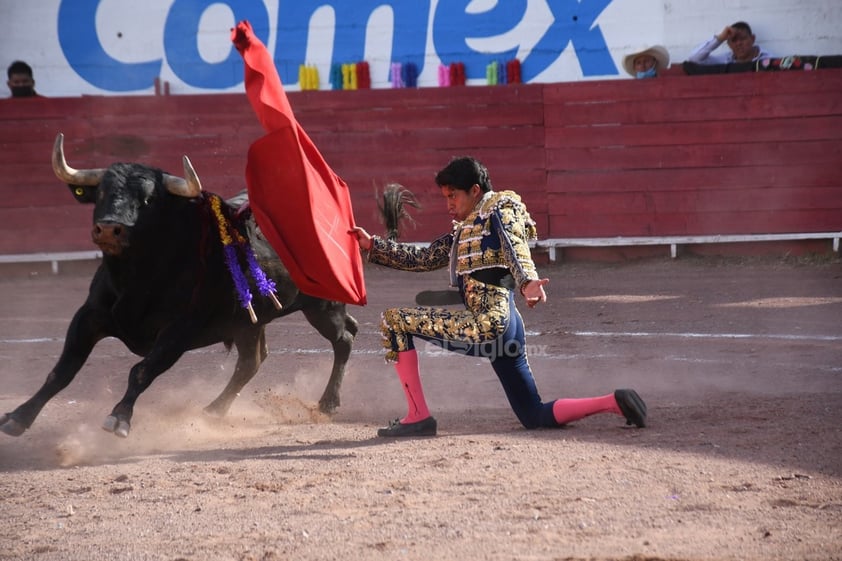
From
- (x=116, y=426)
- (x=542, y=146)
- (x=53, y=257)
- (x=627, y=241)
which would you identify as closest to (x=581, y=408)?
(x=116, y=426)

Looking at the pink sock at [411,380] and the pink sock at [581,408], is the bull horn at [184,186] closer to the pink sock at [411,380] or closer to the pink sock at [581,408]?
the pink sock at [411,380]

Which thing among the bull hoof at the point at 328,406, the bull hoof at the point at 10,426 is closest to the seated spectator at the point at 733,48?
the bull hoof at the point at 328,406

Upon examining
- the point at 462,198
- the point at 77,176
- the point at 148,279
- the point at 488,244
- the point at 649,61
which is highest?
the point at 649,61

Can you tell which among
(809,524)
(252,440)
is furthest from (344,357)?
(809,524)

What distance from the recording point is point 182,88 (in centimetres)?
1063

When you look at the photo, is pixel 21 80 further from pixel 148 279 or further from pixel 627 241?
pixel 148 279

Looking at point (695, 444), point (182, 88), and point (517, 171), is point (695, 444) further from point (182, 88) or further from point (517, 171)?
point (182, 88)

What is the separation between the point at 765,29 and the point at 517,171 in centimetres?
236

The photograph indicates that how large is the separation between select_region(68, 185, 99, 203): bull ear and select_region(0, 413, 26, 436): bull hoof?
2.70 feet

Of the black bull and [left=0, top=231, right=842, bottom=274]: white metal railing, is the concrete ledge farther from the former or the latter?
the black bull

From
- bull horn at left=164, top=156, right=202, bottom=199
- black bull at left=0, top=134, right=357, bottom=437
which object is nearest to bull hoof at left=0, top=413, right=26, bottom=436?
black bull at left=0, top=134, right=357, bottom=437

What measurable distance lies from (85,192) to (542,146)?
20.1ft

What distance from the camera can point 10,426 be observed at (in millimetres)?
3924

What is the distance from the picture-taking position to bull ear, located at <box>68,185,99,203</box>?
4.23m
